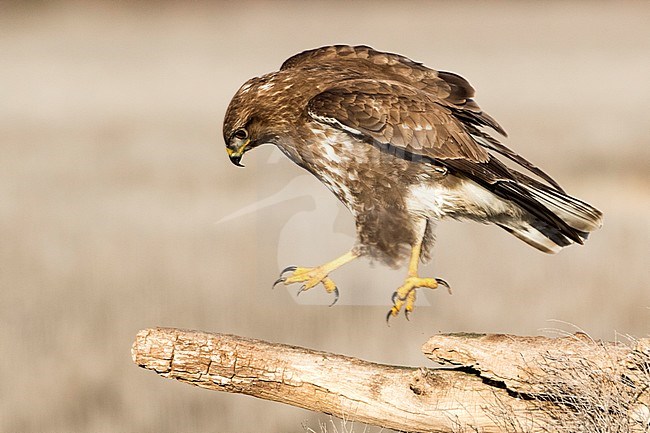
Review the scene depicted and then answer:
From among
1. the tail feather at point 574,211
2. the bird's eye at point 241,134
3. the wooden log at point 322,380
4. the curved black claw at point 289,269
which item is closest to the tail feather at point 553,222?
the tail feather at point 574,211

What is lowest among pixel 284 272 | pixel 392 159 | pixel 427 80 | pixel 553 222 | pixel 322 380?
pixel 322 380

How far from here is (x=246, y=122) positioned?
91.6 inches

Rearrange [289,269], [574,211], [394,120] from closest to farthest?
[394,120] < [574,211] < [289,269]

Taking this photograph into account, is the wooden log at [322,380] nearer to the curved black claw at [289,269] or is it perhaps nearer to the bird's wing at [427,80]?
the curved black claw at [289,269]

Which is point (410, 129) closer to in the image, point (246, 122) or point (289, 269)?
point (246, 122)

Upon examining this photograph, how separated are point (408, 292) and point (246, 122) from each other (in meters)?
0.55

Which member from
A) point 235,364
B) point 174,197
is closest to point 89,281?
point 174,197

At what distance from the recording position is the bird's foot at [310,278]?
98.1 inches

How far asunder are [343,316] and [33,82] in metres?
2.03

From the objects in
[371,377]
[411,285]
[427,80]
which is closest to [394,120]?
[427,80]

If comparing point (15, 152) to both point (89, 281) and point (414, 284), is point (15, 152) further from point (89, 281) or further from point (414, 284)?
point (414, 284)

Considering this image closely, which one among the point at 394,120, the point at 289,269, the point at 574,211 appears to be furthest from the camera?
the point at 289,269

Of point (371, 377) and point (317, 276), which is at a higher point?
point (317, 276)

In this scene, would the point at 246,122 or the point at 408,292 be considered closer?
the point at 246,122
